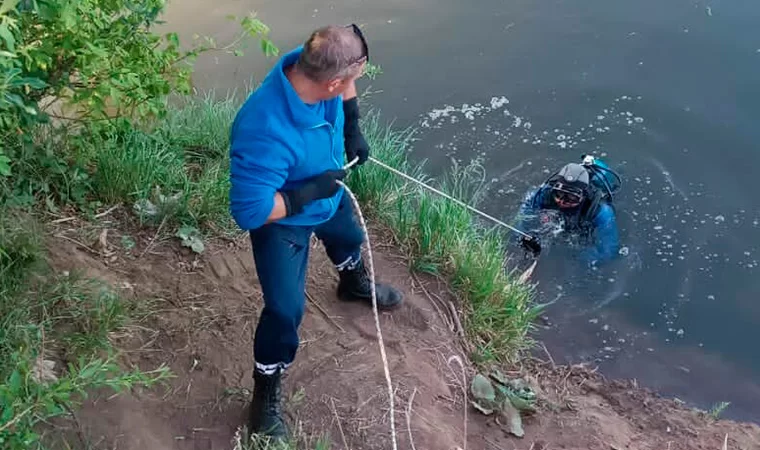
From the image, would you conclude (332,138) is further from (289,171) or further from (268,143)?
(268,143)

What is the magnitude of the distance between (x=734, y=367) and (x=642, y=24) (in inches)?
143

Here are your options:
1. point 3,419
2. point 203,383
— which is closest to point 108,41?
point 203,383

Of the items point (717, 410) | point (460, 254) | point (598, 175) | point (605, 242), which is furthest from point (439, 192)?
point (605, 242)

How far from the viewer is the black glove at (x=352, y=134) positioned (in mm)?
3381

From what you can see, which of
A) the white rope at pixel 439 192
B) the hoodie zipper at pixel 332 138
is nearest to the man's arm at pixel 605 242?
the white rope at pixel 439 192

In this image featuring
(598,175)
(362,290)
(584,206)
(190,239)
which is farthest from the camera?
(598,175)

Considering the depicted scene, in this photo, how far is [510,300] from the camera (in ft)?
14.7

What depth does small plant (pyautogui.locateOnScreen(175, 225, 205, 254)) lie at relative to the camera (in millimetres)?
4172

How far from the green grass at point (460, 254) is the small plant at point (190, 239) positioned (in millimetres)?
1000

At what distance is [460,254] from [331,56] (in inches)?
78.4

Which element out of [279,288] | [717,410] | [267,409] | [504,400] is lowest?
[717,410]

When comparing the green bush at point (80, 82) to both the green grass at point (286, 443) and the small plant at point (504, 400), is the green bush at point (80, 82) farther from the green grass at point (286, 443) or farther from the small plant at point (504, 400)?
the small plant at point (504, 400)

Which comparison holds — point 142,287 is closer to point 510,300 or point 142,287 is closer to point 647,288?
point 510,300

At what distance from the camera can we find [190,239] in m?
4.20
